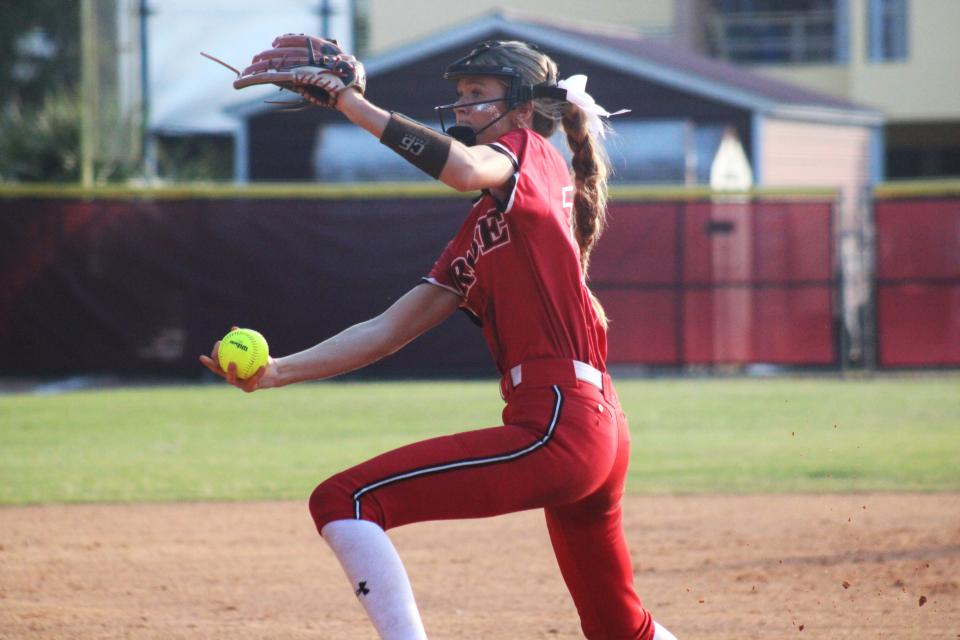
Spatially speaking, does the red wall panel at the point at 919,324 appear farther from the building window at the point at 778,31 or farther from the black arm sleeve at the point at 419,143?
the building window at the point at 778,31

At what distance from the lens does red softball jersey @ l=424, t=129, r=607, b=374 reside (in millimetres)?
3566

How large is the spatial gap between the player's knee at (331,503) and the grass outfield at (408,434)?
18.3ft

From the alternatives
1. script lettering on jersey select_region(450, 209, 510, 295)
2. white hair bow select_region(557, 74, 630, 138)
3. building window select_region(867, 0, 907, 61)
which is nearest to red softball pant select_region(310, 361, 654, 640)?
script lettering on jersey select_region(450, 209, 510, 295)

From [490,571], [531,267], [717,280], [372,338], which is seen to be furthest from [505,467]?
[717,280]

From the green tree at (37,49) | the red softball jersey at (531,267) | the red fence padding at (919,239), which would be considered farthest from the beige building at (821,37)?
the red softball jersey at (531,267)

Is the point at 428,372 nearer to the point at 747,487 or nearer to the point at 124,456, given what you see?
the point at 124,456

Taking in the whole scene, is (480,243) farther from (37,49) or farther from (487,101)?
(37,49)

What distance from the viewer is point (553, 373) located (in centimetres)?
357

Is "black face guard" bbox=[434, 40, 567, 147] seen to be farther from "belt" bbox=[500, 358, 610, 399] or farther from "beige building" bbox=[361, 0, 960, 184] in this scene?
"beige building" bbox=[361, 0, 960, 184]

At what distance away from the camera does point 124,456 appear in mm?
10742

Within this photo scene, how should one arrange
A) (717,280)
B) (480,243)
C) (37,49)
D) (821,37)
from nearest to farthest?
(480,243) < (717,280) < (821,37) < (37,49)

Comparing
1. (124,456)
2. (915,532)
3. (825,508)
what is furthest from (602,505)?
(124,456)

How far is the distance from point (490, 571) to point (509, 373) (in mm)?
3312

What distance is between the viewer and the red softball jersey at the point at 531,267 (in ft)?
11.7
